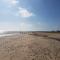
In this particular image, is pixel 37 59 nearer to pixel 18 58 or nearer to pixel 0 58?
pixel 18 58

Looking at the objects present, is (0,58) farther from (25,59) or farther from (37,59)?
(37,59)

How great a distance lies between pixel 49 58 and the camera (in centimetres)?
648

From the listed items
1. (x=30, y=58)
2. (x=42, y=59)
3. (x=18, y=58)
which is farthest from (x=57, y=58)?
(x=18, y=58)

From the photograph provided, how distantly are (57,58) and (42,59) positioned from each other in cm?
92

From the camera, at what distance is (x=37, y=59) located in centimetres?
627

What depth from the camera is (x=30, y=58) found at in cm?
639

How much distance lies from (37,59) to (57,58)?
47.4 inches

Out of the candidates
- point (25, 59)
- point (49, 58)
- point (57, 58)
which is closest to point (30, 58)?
point (25, 59)

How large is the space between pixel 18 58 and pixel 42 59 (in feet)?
4.42

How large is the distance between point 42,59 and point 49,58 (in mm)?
450

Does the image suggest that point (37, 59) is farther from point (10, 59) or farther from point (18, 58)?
point (10, 59)

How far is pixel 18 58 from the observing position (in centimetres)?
641

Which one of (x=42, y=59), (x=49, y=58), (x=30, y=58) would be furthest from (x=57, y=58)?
(x=30, y=58)

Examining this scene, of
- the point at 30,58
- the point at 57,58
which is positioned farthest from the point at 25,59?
the point at 57,58
